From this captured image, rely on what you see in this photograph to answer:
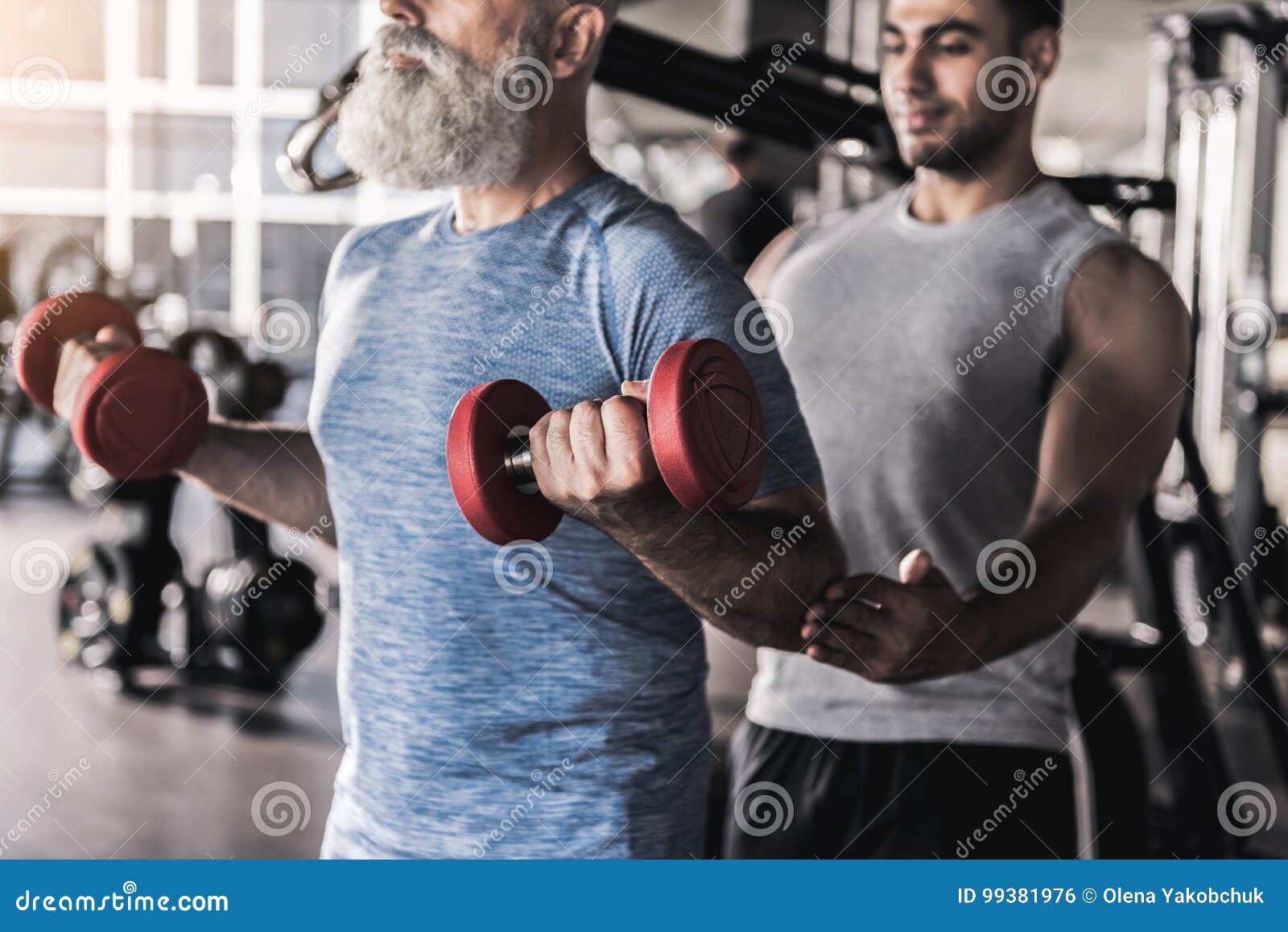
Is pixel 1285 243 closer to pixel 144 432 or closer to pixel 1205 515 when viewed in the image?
pixel 1205 515

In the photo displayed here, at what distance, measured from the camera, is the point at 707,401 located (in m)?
0.72

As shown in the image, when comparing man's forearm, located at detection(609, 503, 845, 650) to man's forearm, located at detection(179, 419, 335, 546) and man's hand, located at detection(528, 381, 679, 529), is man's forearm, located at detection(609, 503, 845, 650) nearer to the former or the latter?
man's hand, located at detection(528, 381, 679, 529)

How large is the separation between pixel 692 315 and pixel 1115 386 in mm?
510

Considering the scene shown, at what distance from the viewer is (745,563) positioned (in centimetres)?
88

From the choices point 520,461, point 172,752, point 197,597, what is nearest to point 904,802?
point 520,461

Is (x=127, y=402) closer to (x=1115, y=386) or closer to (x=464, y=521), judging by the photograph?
(x=464, y=521)

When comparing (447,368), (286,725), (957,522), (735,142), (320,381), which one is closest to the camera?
(447,368)

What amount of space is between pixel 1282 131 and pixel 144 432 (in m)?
3.82

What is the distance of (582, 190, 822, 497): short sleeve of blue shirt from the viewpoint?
0.96 meters

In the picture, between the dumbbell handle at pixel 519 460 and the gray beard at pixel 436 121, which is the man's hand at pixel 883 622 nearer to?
the dumbbell handle at pixel 519 460

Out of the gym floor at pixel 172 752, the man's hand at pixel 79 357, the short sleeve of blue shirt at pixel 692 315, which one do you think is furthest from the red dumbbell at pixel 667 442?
the gym floor at pixel 172 752

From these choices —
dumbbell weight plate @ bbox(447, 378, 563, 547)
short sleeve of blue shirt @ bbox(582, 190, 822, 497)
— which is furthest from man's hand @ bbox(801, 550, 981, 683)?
dumbbell weight plate @ bbox(447, 378, 563, 547)

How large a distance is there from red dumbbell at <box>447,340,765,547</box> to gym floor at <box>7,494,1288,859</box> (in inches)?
83.8

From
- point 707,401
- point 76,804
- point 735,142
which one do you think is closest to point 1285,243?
point 735,142
